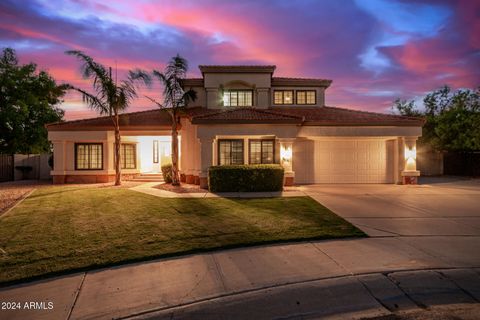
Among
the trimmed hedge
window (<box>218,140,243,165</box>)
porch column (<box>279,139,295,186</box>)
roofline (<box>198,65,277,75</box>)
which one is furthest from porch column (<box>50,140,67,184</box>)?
porch column (<box>279,139,295,186</box>)

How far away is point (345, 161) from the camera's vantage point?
1755cm

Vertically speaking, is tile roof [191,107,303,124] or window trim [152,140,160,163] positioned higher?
tile roof [191,107,303,124]

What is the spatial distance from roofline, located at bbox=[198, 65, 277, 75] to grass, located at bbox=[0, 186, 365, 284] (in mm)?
10868

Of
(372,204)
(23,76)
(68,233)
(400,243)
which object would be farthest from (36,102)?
(400,243)

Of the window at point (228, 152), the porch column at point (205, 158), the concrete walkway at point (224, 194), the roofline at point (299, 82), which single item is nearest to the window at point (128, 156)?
the concrete walkway at point (224, 194)

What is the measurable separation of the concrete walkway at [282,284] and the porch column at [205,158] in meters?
9.26

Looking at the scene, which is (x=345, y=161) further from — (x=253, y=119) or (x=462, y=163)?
(x=462, y=163)

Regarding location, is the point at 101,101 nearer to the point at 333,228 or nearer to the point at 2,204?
the point at 2,204

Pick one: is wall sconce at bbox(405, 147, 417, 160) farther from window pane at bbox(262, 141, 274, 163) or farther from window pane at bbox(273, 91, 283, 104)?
window pane at bbox(273, 91, 283, 104)

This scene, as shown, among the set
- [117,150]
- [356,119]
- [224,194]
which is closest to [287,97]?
[356,119]

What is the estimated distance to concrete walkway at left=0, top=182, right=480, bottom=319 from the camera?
3764mm

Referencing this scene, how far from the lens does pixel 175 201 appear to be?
36.6 ft

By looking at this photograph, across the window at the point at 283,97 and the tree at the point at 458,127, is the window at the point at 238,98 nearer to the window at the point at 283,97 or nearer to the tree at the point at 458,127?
the window at the point at 283,97

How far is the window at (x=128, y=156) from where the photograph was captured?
19094 mm
